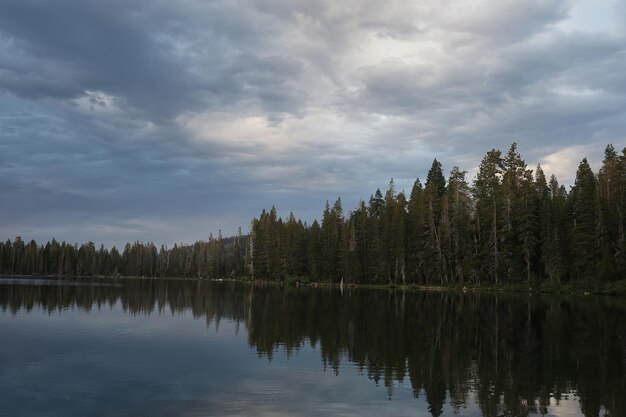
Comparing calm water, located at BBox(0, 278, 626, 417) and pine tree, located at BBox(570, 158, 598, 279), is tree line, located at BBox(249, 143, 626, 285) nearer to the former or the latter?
pine tree, located at BBox(570, 158, 598, 279)

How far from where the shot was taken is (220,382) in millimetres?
19656

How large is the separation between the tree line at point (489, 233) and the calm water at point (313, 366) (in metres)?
41.7

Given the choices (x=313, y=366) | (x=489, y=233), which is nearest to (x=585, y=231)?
(x=489, y=233)

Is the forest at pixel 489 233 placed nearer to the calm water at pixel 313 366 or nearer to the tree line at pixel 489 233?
the tree line at pixel 489 233

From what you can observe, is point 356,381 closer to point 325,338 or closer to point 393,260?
point 325,338

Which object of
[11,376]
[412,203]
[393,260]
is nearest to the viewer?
[11,376]

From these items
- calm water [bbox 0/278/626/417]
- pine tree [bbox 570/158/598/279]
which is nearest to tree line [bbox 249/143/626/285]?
pine tree [bbox 570/158/598/279]

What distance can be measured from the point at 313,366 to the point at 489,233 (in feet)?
248

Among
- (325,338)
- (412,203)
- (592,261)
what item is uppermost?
(412,203)

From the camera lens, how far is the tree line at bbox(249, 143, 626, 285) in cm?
7856

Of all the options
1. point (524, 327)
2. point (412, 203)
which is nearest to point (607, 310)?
point (524, 327)

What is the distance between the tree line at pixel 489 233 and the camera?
78562 mm

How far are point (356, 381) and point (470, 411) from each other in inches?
204

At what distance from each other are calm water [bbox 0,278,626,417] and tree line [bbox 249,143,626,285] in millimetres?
41742
